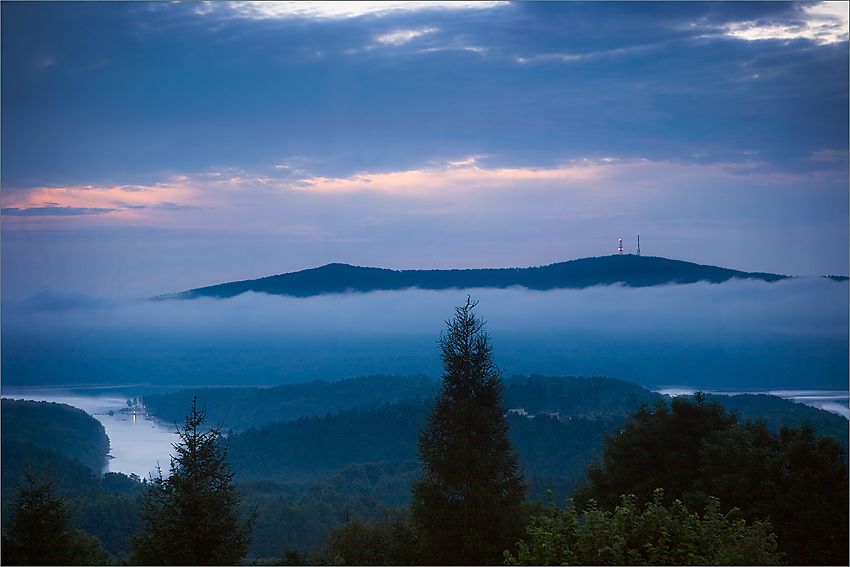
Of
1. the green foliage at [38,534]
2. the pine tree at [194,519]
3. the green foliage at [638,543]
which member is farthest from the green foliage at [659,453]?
the green foliage at [38,534]

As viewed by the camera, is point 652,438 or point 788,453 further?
point 652,438

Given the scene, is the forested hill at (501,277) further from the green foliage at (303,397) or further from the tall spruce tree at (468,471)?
the tall spruce tree at (468,471)

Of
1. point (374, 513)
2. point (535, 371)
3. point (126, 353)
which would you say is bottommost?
point (374, 513)

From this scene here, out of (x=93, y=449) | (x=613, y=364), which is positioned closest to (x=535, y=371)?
(x=613, y=364)

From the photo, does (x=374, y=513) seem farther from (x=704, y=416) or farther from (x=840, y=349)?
(x=840, y=349)

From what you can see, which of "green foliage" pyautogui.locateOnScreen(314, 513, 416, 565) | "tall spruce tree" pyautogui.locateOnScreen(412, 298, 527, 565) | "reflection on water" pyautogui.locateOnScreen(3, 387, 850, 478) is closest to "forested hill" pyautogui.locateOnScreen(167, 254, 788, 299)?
"reflection on water" pyautogui.locateOnScreen(3, 387, 850, 478)

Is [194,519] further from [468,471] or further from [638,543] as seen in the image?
[638,543]

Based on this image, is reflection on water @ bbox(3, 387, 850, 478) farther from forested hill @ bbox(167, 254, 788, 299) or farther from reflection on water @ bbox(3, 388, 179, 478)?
forested hill @ bbox(167, 254, 788, 299)

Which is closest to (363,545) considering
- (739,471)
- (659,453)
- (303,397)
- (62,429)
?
(659,453)
